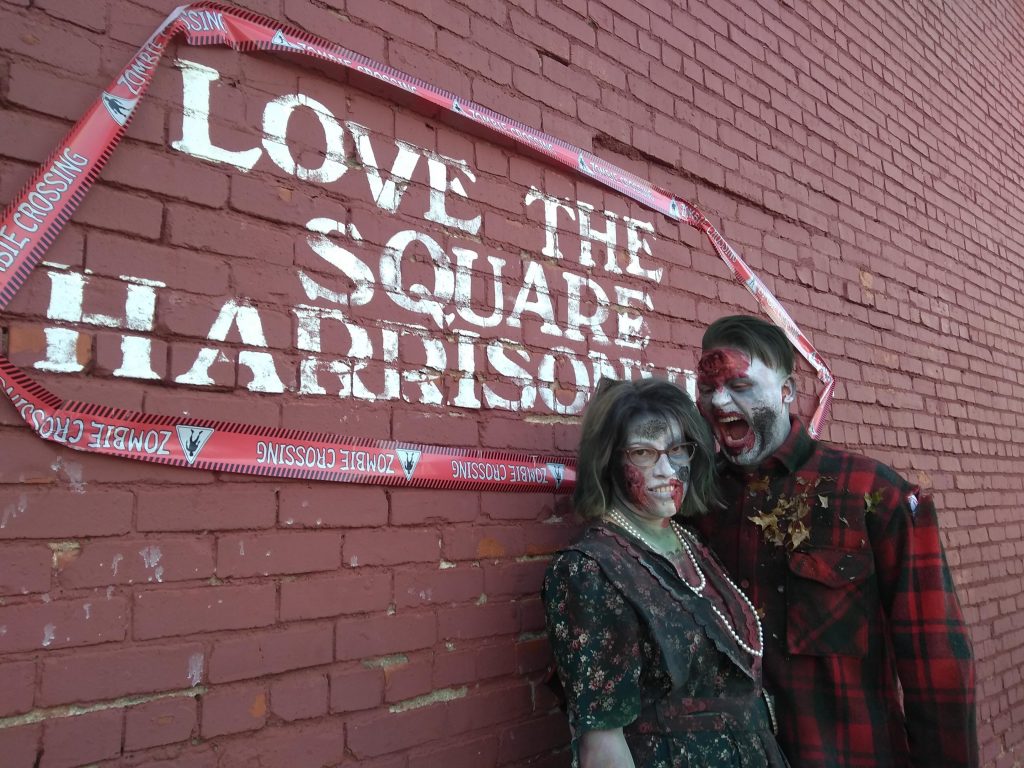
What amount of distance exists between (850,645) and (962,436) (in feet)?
10.2

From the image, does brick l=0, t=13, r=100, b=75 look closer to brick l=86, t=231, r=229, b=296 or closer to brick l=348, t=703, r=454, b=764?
brick l=86, t=231, r=229, b=296

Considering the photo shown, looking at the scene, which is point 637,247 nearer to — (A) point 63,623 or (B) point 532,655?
(B) point 532,655

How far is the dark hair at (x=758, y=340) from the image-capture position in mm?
2379

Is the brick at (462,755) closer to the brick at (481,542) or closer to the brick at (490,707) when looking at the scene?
the brick at (490,707)

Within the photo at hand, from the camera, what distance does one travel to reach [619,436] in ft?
7.24

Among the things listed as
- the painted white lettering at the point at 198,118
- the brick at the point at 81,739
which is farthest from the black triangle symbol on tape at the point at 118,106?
the brick at the point at 81,739

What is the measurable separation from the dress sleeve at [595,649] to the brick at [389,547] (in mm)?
445

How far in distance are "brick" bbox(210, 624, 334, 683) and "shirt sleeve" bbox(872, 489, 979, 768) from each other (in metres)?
1.49

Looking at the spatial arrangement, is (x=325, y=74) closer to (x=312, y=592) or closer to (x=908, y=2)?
(x=312, y=592)

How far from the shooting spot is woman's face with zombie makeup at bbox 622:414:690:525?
2.15 metres

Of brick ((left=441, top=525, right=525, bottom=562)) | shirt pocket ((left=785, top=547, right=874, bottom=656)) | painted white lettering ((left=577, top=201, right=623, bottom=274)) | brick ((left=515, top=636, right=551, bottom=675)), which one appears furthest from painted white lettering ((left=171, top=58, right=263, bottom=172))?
shirt pocket ((left=785, top=547, right=874, bottom=656))

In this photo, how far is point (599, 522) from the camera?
215 centimetres

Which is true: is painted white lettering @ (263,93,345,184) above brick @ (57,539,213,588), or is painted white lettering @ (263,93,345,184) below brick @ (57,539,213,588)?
above

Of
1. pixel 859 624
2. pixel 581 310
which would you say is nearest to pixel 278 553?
pixel 581 310
